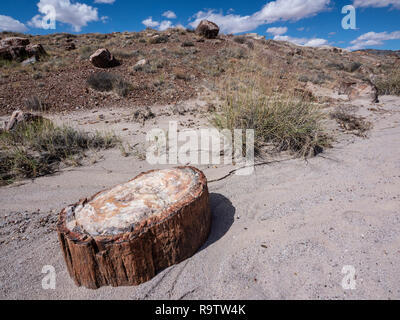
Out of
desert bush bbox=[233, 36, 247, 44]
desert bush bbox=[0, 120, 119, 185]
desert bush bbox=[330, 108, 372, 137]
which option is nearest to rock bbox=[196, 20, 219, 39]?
desert bush bbox=[233, 36, 247, 44]

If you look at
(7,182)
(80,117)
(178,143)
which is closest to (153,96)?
(80,117)

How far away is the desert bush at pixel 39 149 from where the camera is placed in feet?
Answer: 9.13

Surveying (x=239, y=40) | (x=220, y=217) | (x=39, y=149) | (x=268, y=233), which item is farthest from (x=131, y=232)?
(x=239, y=40)

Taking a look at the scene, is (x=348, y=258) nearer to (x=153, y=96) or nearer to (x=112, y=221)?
(x=112, y=221)

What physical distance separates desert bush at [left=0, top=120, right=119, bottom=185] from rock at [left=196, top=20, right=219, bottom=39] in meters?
11.7

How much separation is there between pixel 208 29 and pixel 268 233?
545 inches

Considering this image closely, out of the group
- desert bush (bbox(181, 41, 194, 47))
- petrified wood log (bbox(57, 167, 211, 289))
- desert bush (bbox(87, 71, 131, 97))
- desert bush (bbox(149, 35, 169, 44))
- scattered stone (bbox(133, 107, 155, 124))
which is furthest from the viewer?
desert bush (bbox(149, 35, 169, 44))

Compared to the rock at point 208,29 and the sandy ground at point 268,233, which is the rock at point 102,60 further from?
the rock at point 208,29

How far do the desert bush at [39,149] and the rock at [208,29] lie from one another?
11.7 m

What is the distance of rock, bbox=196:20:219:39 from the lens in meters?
12.9

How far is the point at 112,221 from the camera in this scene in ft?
4.33

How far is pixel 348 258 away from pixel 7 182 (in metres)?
3.51

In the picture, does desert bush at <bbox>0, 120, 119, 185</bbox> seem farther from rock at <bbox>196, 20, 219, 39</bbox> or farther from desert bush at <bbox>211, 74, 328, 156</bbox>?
rock at <bbox>196, 20, 219, 39</bbox>

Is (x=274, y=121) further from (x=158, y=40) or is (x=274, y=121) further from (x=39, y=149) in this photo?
(x=158, y=40)
